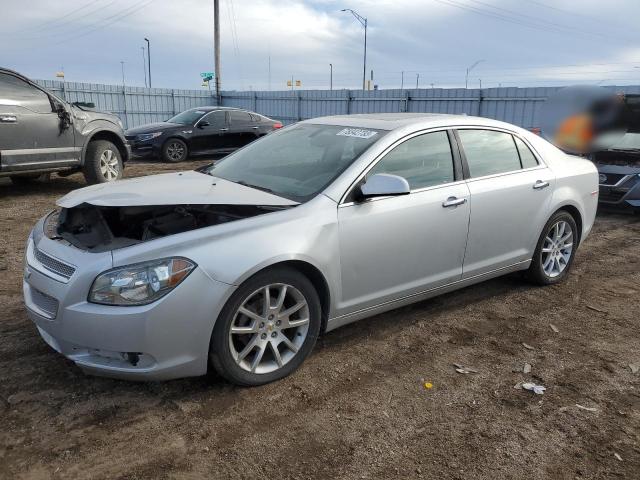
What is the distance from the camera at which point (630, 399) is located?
327 centimetres

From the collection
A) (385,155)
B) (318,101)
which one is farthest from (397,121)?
(318,101)

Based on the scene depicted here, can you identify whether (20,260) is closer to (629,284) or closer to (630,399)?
(630,399)

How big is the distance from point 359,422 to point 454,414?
0.54 metres

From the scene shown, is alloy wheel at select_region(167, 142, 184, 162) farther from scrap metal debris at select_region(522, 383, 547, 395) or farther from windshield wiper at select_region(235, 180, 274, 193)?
scrap metal debris at select_region(522, 383, 547, 395)

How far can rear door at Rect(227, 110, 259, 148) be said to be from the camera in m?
15.1

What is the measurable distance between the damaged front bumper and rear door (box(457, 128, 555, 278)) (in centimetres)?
216

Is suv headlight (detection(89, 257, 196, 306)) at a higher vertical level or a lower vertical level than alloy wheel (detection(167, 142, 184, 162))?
higher

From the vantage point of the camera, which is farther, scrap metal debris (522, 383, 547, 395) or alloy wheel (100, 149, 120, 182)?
alloy wheel (100, 149, 120, 182)

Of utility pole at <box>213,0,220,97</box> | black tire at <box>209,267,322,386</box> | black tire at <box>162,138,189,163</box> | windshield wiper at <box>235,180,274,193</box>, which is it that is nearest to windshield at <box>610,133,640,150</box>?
windshield wiper at <box>235,180,274,193</box>

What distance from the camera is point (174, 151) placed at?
14250mm

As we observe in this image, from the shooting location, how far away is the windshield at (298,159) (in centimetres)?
367

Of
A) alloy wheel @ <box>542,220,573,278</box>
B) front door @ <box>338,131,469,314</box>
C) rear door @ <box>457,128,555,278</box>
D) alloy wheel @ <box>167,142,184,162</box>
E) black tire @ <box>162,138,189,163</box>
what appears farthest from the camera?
alloy wheel @ <box>167,142,184,162</box>

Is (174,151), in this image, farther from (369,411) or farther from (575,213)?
(369,411)

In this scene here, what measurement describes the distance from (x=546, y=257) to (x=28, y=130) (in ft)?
23.9
